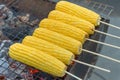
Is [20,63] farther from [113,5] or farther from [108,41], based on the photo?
[113,5]

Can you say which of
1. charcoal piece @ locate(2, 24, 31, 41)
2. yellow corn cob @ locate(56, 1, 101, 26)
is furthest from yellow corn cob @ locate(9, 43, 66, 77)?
yellow corn cob @ locate(56, 1, 101, 26)

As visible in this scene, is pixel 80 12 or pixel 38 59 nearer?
pixel 38 59

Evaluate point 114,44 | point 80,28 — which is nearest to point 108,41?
point 114,44

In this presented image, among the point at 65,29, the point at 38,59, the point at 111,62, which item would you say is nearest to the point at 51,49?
the point at 38,59

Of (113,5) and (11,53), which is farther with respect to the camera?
(113,5)

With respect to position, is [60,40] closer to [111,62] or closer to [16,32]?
[111,62]

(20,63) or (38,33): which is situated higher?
(38,33)

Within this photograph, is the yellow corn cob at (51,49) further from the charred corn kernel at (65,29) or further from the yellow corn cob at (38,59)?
the charred corn kernel at (65,29)
